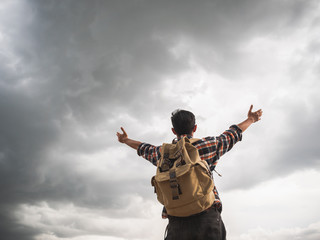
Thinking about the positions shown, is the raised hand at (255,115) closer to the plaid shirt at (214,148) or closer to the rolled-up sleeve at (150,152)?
the plaid shirt at (214,148)

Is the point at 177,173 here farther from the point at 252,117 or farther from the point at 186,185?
the point at 252,117

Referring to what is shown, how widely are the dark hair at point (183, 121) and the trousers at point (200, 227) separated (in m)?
1.89

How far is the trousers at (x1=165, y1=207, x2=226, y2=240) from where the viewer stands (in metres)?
4.87

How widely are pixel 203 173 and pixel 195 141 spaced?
875 millimetres

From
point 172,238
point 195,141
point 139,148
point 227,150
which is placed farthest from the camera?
point 139,148

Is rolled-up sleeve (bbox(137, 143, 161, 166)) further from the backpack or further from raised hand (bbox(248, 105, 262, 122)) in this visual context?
raised hand (bbox(248, 105, 262, 122))

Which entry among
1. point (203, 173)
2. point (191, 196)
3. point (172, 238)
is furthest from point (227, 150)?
point (172, 238)

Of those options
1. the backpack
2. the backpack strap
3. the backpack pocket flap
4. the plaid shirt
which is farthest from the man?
the backpack pocket flap

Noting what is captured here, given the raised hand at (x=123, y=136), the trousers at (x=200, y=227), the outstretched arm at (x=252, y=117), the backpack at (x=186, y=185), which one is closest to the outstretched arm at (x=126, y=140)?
the raised hand at (x=123, y=136)

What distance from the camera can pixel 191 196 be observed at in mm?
4754

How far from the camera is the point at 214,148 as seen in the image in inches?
221

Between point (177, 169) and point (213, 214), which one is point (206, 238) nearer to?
point (213, 214)

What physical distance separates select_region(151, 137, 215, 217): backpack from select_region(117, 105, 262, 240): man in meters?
0.28

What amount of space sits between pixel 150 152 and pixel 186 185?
1798 mm
